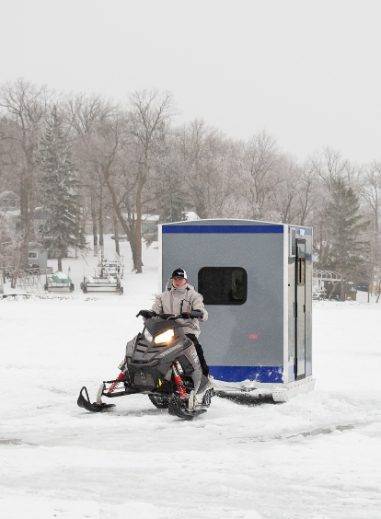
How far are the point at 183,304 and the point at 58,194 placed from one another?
68.1 m

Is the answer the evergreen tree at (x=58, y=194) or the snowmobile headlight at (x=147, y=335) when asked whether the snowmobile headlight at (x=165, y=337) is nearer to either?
the snowmobile headlight at (x=147, y=335)

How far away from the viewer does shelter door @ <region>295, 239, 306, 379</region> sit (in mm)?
13148

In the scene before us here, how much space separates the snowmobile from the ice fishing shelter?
1.43 m

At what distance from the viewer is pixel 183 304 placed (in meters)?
11.5

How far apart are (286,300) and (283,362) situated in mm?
829

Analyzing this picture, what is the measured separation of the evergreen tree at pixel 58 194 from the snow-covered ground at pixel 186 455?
6167 cm

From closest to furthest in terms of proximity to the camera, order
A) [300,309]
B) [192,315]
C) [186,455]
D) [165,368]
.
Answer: [186,455] < [165,368] < [192,315] < [300,309]

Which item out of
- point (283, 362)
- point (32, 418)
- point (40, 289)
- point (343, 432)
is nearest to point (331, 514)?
point (343, 432)

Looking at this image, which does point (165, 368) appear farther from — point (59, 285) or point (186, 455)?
point (59, 285)

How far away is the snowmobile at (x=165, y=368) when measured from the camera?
1075cm

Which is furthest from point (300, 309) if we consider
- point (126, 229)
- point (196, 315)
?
point (126, 229)

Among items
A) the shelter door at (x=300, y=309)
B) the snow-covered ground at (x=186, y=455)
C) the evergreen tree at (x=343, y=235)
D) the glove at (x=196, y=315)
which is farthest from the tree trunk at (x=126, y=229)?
the glove at (x=196, y=315)

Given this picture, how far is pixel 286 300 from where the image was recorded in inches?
494

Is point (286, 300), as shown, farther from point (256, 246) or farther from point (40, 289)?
point (40, 289)
